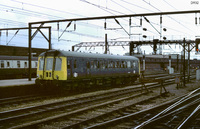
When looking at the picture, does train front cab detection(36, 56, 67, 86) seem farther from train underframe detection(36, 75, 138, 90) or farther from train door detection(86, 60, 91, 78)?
train door detection(86, 60, 91, 78)

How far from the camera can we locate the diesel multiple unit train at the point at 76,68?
→ 60.8ft

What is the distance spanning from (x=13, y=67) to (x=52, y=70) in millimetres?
14532

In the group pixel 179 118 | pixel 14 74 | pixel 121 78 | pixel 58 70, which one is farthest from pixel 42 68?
pixel 14 74

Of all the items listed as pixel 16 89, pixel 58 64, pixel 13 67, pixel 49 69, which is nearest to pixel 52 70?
pixel 49 69

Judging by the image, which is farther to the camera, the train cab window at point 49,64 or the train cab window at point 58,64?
the train cab window at point 49,64

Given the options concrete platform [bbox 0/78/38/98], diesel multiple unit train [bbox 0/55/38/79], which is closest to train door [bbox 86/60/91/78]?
concrete platform [bbox 0/78/38/98]

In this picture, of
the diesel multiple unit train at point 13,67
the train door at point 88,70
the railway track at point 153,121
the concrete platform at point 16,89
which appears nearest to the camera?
the railway track at point 153,121

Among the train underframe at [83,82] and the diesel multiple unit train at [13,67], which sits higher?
the diesel multiple unit train at [13,67]

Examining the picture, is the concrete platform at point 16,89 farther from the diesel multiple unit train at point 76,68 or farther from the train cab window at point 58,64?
the train cab window at point 58,64

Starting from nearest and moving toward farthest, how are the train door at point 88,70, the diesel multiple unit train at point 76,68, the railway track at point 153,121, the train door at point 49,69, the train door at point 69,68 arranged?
the railway track at point 153,121, the diesel multiple unit train at point 76,68, the train door at point 69,68, the train door at point 49,69, the train door at point 88,70

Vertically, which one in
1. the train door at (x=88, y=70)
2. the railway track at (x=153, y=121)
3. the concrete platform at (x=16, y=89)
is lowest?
the railway track at (x=153, y=121)

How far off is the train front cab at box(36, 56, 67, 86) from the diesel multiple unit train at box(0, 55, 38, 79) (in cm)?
1223

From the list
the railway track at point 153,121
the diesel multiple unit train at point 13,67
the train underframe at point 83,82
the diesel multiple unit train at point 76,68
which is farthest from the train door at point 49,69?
the diesel multiple unit train at point 13,67

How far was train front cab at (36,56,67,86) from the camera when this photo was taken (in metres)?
18.4
